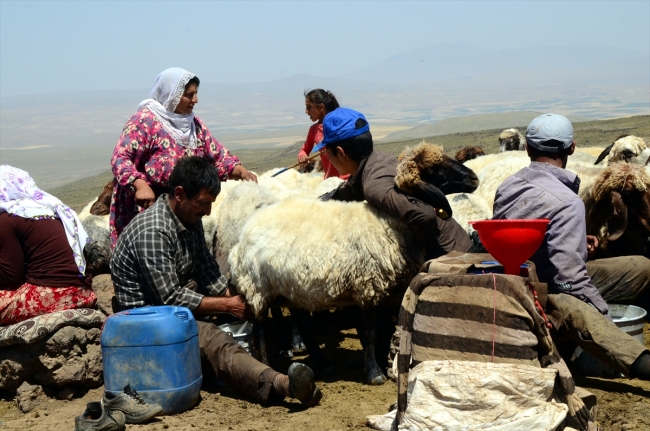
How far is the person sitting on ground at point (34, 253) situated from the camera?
16.8 ft

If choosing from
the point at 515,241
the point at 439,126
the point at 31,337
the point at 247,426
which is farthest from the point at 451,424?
the point at 439,126

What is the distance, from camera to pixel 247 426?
14.2 feet

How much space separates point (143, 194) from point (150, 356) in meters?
1.68

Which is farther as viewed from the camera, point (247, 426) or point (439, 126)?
point (439, 126)

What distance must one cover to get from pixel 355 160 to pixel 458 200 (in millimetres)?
1815

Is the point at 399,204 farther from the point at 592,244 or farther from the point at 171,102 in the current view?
the point at 171,102

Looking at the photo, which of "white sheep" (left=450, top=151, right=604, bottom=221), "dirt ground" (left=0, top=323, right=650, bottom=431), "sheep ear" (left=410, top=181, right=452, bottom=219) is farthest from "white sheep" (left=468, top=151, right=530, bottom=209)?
"dirt ground" (left=0, top=323, right=650, bottom=431)

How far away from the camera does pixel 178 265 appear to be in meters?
5.09

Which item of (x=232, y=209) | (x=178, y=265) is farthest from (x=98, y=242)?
(x=178, y=265)

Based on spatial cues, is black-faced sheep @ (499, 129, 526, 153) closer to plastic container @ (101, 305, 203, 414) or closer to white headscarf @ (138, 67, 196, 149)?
white headscarf @ (138, 67, 196, 149)

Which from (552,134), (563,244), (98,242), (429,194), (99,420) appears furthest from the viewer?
(98,242)

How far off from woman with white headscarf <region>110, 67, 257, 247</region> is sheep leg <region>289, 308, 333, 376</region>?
1.51 meters

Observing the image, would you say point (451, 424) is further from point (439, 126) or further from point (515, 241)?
point (439, 126)

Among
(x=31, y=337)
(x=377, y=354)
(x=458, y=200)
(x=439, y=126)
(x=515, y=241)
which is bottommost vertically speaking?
(x=439, y=126)
